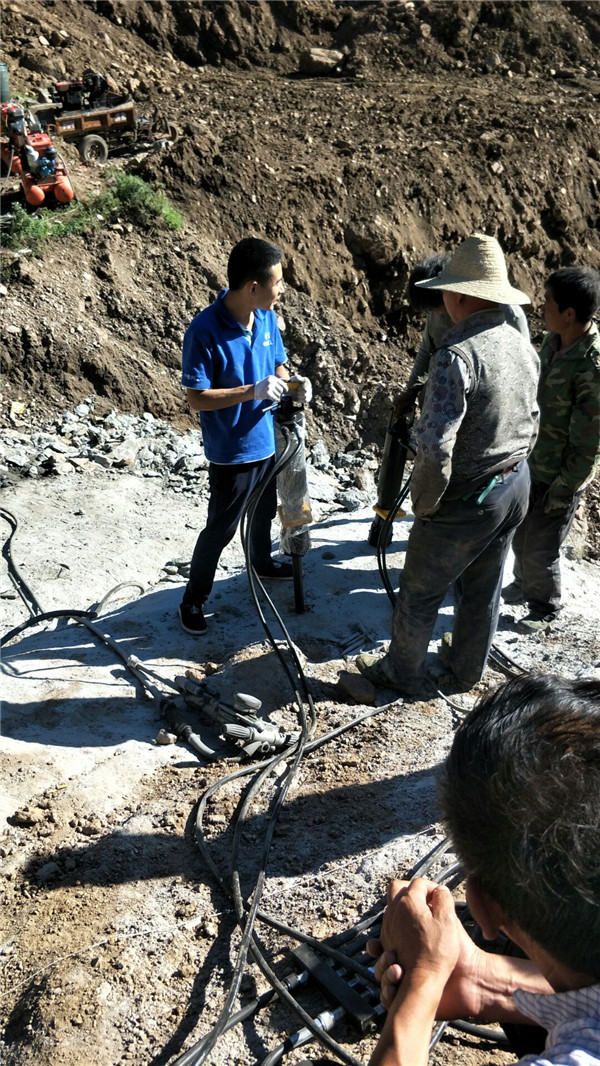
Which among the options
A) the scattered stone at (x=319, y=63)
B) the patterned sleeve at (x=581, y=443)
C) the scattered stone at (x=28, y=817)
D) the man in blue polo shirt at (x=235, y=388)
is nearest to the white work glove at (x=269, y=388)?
the man in blue polo shirt at (x=235, y=388)

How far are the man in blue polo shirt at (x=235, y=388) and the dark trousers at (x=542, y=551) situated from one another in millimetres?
1425

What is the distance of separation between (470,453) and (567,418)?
1226 millimetres

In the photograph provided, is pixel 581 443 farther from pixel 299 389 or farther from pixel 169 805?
pixel 169 805

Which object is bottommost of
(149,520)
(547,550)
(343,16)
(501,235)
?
(149,520)

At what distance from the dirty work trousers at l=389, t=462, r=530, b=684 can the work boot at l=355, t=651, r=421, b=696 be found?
3 cm

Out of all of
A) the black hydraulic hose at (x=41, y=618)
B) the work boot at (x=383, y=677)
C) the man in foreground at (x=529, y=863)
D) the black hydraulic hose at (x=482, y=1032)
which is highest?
the man in foreground at (x=529, y=863)

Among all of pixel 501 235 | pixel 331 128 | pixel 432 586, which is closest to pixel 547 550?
pixel 432 586

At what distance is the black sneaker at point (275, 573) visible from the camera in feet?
16.3

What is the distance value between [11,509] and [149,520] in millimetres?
971

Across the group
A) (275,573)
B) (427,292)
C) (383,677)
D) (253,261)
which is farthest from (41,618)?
(427,292)

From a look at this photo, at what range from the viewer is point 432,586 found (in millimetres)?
3660

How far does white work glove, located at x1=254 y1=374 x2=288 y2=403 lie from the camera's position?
3.93 m

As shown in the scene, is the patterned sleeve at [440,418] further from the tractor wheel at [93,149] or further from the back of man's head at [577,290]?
the tractor wheel at [93,149]

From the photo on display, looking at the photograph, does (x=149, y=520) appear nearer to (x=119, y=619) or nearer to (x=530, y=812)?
(x=119, y=619)
